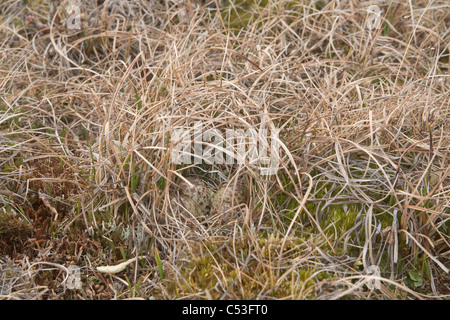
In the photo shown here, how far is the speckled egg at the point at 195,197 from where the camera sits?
232 centimetres

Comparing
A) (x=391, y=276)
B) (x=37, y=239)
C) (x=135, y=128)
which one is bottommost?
(x=391, y=276)

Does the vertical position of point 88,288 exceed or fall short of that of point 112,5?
it falls short

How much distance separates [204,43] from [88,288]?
5.54 ft

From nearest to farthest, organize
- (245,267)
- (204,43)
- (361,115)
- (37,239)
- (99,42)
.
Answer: (245,267)
(37,239)
(361,115)
(204,43)
(99,42)

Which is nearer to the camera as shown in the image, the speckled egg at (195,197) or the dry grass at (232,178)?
the dry grass at (232,178)

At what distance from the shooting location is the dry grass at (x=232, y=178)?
211 centimetres

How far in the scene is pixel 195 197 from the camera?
2344 millimetres

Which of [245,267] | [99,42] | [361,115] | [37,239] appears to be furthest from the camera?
[99,42]

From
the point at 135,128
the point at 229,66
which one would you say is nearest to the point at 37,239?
the point at 135,128

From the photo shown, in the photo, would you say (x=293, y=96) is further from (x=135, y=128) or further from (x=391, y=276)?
(x=391, y=276)

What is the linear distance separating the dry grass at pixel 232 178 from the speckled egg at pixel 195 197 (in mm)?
63

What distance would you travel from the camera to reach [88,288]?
7.00 ft

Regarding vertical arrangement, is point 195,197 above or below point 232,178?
below

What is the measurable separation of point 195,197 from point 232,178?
0.26 m
